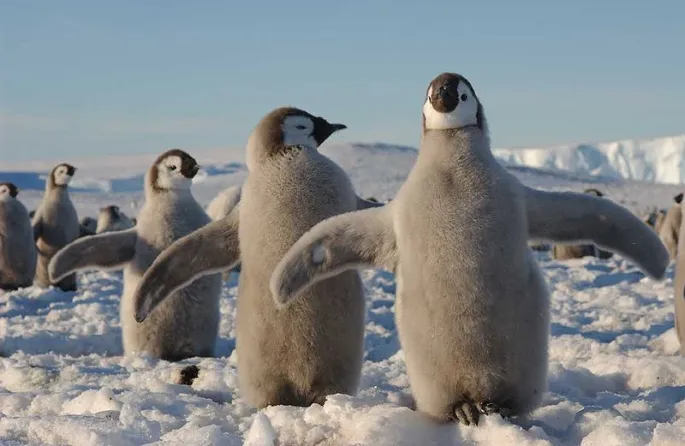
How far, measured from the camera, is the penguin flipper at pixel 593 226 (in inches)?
141

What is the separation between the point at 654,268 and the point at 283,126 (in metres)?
1.86

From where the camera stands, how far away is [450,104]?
11.8ft

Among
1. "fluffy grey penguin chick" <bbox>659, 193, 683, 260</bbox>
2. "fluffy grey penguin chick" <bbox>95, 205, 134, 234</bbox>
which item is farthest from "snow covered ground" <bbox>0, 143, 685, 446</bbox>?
"fluffy grey penguin chick" <bbox>95, 205, 134, 234</bbox>

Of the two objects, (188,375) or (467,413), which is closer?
(467,413)

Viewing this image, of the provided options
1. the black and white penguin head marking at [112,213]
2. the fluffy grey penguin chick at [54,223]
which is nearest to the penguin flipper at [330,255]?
the fluffy grey penguin chick at [54,223]

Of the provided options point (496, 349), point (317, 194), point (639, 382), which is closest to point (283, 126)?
point (317, 194)

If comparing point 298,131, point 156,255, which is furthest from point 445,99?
point 156,255

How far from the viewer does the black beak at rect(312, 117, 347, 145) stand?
4617 millimetres

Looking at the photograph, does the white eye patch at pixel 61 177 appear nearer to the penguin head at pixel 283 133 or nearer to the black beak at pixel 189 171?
the black beak at pixel 189 171

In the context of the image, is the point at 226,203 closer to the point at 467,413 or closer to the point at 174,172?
the point at 174,172

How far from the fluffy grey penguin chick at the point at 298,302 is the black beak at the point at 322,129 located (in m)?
0.12

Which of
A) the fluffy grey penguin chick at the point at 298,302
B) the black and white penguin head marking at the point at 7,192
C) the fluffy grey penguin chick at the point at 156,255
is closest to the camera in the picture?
the fluffy grey penguin chick at the point at 298,302

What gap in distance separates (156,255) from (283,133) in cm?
259

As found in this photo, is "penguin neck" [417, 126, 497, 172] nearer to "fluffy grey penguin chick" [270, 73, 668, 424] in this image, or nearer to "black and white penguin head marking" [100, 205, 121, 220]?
"fluffy grey penguin chick" [270, 73, 668, 424]
